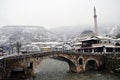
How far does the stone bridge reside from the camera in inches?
1545


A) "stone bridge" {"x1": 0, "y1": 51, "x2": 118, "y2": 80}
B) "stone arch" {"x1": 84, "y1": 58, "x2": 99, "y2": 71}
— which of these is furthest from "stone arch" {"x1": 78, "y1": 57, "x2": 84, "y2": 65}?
"stone arch" {"x1": 84, "y1": 58, "x2": 99, "y2": 71}

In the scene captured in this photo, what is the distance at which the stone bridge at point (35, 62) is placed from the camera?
129ft

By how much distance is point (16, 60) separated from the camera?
41.7 metres

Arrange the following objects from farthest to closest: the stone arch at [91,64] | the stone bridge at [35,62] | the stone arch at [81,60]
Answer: the stone arch at [91,64] → the stone arch at [81,60] → the stone bridge at [35,62]

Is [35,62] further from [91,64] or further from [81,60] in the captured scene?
[91,64]

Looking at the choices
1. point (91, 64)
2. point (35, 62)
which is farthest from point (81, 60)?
point (35, 62)

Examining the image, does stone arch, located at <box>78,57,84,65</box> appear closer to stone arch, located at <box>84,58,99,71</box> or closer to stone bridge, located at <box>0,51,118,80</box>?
→ stone bridge, located at <box>0,51,118,80</box>

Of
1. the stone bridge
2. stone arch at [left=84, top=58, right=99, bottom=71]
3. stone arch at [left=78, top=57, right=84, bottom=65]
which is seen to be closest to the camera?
the stone bridge

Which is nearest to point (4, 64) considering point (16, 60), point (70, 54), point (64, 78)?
point (16, 60)

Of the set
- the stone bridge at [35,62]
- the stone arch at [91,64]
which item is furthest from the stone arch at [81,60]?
the stone arch at [91,64]

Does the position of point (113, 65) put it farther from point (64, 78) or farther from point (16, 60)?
point (16, 60)

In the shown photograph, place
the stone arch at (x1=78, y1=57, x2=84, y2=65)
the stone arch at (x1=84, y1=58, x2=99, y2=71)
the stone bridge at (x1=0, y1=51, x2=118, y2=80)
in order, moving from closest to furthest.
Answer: the stone bridge at (x1=0, y1=51, x2=118, y2=80) < the stone arch at (x1=78, y1=57, x2=84, y2=65) < the stone arch at (x1=84, y1=58, x2=99, y2=71)

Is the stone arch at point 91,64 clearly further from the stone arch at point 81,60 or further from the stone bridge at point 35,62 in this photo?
the stone arch at point 81,60

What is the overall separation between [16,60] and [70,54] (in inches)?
749
